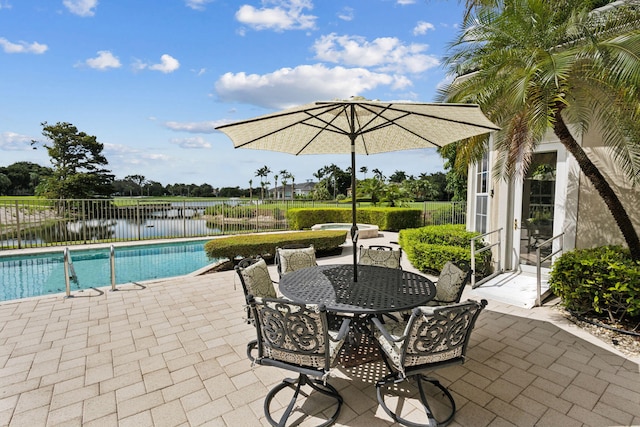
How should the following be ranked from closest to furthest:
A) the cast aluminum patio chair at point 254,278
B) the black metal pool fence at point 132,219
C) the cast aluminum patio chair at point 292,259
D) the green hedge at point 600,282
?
the cast aluminum patio chair at point 254,278 < the green hedge at point 600,282 < the cast aluminum patio chair at point 292,259 < the black metal pool fence at point 132,219

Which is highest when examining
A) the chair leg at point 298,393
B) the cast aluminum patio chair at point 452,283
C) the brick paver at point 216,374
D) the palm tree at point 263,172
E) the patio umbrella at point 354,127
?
the palm tree at point 263,172

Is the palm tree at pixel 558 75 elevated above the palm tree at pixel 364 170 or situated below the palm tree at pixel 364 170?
below

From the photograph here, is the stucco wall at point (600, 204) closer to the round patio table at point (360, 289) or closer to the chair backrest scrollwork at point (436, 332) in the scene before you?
the round patio table at point (360, 289)

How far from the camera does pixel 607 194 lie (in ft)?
13.4

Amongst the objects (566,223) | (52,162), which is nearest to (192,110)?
(566,223)

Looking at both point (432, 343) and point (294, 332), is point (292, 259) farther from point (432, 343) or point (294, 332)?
point (432, 343)

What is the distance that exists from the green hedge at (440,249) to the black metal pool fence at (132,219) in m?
7.81

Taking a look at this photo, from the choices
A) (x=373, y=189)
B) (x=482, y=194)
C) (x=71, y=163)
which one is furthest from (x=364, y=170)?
(x=482, y=194)

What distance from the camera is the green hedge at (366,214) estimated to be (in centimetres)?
1450

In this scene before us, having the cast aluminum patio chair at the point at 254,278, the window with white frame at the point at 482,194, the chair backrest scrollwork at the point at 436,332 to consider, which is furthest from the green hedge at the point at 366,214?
the chair backrest scrollwork at the point at 436,332

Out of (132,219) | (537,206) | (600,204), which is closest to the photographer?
(600,204)

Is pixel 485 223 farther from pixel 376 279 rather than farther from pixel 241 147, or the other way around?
pixel 241 147

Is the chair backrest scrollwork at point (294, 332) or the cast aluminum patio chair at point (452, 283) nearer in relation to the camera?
the chair backrest scrollwork at point (294, 332)

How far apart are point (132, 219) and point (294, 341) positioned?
1108 centimetres
